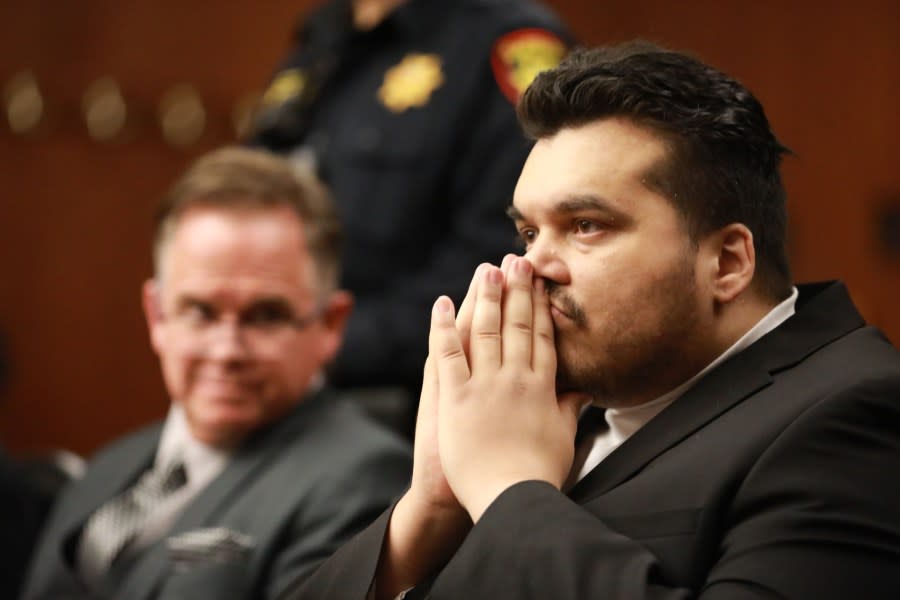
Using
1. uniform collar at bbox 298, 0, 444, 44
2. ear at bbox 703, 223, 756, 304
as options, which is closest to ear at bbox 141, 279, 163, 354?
uniform collar at bbox 298, 0, 444, 44

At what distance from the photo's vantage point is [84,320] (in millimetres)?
3842

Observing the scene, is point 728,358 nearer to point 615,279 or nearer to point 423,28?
point 615,279

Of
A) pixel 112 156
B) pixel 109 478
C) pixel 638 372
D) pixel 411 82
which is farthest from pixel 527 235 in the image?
pixel 112 156

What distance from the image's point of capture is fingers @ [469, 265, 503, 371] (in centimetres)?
123

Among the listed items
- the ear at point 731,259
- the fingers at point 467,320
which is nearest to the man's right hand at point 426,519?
the fingers at point 467,320

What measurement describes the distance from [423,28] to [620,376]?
1.43 m

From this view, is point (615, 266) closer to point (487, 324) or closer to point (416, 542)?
point (487, 324)

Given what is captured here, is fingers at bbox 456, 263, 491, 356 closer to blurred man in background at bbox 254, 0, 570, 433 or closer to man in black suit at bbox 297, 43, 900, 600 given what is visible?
man in black suit at bbox 297, 43, 900, 600

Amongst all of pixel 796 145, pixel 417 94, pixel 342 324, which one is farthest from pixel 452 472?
pixel 796 145

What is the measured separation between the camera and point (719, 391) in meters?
1.22

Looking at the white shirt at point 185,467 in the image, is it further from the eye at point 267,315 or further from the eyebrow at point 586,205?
the eyebrow at point 586,205

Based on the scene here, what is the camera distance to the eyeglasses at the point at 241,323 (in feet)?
6.47

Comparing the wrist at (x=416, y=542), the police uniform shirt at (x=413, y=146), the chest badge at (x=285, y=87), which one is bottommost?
the wrist at (x=416, y=542)

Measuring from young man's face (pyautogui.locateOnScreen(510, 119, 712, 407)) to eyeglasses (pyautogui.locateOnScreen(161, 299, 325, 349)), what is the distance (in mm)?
807
